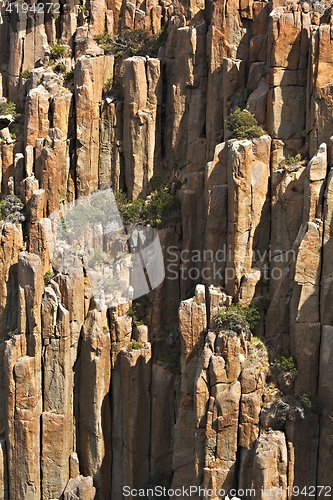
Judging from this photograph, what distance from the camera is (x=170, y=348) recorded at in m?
50.2

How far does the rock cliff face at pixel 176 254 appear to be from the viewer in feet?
147

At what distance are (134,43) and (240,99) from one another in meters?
7.45

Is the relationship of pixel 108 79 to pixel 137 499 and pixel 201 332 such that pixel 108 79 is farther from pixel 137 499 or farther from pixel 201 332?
pixel 137 499

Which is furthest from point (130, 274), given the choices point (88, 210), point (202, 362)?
point (202, 362)

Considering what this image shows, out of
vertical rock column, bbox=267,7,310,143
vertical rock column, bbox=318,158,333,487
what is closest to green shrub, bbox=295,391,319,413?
vertical rock column, bbox=318,158,333,487

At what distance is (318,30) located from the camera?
45.9m

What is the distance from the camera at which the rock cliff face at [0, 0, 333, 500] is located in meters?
44.7

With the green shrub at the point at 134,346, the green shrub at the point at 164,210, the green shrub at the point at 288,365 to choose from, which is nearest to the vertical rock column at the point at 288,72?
the green shrub at the point at 164,210

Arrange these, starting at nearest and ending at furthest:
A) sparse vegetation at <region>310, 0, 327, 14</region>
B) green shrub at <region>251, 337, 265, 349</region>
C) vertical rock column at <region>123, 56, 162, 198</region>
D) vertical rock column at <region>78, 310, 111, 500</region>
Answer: green shrub at <region>251, 337, 265, 349</region>, sparse vegetation at <region>310, 0, 327, 14</region>, vertical rock column at <region>78, 310, 111, 500</region>, vertical rock column at <region>123, 56, 162, 198</region>

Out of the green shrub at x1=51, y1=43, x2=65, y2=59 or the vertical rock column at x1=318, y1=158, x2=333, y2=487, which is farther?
the green shrub at x1=51, y1=43, x2=65, y2=59

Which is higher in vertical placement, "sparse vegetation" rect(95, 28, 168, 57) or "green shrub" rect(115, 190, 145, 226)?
"sparse vegetation" rect(95, 28, 168, 57)

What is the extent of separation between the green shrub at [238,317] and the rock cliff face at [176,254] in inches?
5.5

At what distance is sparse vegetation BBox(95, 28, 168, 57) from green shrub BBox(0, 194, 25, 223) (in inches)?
318

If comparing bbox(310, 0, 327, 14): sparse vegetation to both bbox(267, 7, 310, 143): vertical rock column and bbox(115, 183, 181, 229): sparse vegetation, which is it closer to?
bbox(267, 7, 310, 143): vertical rock column
